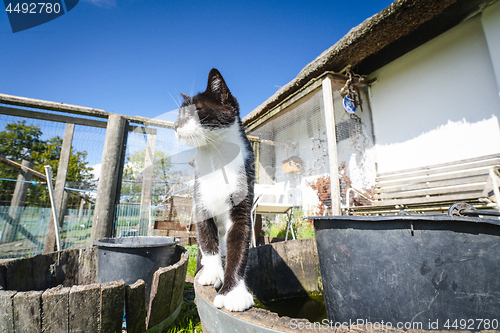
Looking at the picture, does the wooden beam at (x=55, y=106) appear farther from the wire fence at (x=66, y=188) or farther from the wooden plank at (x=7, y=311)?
the wooden plank at (x=7, y=311)

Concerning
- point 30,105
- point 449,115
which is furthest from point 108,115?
point 449,115

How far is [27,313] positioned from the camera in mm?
803

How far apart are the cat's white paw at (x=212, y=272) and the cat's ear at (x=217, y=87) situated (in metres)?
0.88

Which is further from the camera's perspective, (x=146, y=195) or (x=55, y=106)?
(x=146, y=195)

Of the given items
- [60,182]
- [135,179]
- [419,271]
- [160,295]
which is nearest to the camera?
[419,271]

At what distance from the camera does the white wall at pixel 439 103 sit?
2715 mm

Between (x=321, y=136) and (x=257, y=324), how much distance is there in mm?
4710

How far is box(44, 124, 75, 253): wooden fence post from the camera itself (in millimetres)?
2318

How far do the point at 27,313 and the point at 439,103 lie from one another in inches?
178

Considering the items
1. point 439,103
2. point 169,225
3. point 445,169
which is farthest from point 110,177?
point 439,103

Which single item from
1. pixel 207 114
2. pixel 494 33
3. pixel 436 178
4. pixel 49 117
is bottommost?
→ pixel 436 178

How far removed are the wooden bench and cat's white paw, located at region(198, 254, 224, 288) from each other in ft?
6.31

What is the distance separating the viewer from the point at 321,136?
4.92 metres

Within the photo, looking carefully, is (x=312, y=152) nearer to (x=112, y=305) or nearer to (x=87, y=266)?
(x=87, y=266)
